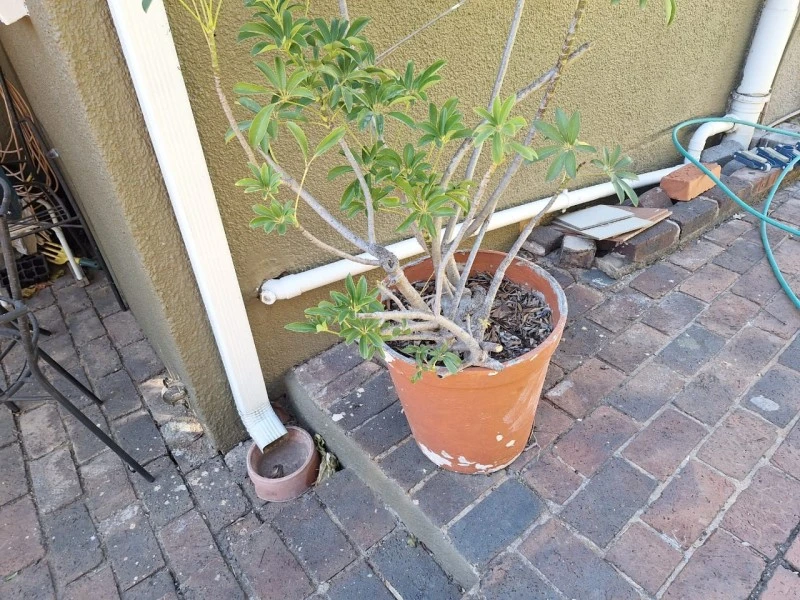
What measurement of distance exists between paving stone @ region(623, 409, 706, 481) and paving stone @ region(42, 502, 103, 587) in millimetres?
1726

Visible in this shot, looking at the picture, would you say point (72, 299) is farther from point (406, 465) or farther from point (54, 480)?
point (406, 465)

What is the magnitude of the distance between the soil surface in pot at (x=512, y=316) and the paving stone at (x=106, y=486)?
1.16 m

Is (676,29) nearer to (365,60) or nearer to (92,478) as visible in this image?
(365,60)

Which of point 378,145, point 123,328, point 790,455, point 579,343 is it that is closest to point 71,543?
point 123,328

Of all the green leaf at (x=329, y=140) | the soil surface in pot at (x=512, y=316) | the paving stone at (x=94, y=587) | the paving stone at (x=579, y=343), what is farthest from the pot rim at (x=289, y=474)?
the green leaf at (x=329, y=140)

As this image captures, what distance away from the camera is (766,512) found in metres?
1.44

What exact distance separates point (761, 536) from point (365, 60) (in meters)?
1.57

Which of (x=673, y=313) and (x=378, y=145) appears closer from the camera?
(x=378, y=145)

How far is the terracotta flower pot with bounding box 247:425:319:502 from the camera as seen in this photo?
1.73m

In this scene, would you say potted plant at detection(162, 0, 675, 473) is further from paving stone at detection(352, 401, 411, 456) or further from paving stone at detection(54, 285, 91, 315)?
paving stone at detection(54, 285, 91, 315)

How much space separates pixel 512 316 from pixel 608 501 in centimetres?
59

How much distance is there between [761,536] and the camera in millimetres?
1384

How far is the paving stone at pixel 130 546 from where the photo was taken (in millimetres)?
1602

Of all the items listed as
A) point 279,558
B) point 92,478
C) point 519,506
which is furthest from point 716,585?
point 92,478
